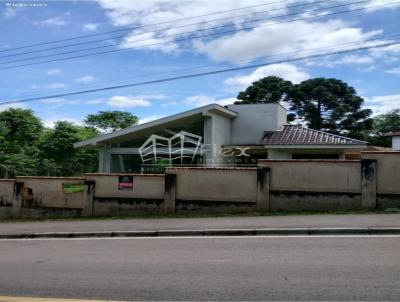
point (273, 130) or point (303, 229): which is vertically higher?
point (273, 130)

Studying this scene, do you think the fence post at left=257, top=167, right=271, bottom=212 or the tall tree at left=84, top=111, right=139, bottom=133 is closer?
the fence post at left=257, top=167, right=271, bottom=212

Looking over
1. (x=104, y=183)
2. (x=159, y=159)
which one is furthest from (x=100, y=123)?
(x=104, y=183)

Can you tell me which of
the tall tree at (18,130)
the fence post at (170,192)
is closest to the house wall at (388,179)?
the fence post at (170,192)

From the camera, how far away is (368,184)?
543 inches

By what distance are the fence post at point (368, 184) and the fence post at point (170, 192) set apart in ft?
19.8

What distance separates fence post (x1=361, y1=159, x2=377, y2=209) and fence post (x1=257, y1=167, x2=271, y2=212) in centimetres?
285

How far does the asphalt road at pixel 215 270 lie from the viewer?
579 centimetres

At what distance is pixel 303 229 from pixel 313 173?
12.3 feet

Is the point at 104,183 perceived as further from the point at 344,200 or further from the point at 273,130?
the point at 273,130

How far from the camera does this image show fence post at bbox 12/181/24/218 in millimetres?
18297

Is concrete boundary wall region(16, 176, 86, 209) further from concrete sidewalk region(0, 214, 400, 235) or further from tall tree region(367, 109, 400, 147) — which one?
tall tree region(367, 109, 400, 147)

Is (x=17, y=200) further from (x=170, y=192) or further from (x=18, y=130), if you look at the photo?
(x=18, y=130)

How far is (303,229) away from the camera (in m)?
10.9

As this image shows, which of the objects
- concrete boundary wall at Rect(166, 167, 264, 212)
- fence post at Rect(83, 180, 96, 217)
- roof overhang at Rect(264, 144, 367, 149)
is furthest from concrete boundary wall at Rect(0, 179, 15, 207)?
roof overhang at Rect(264, 144, 367, 149)
